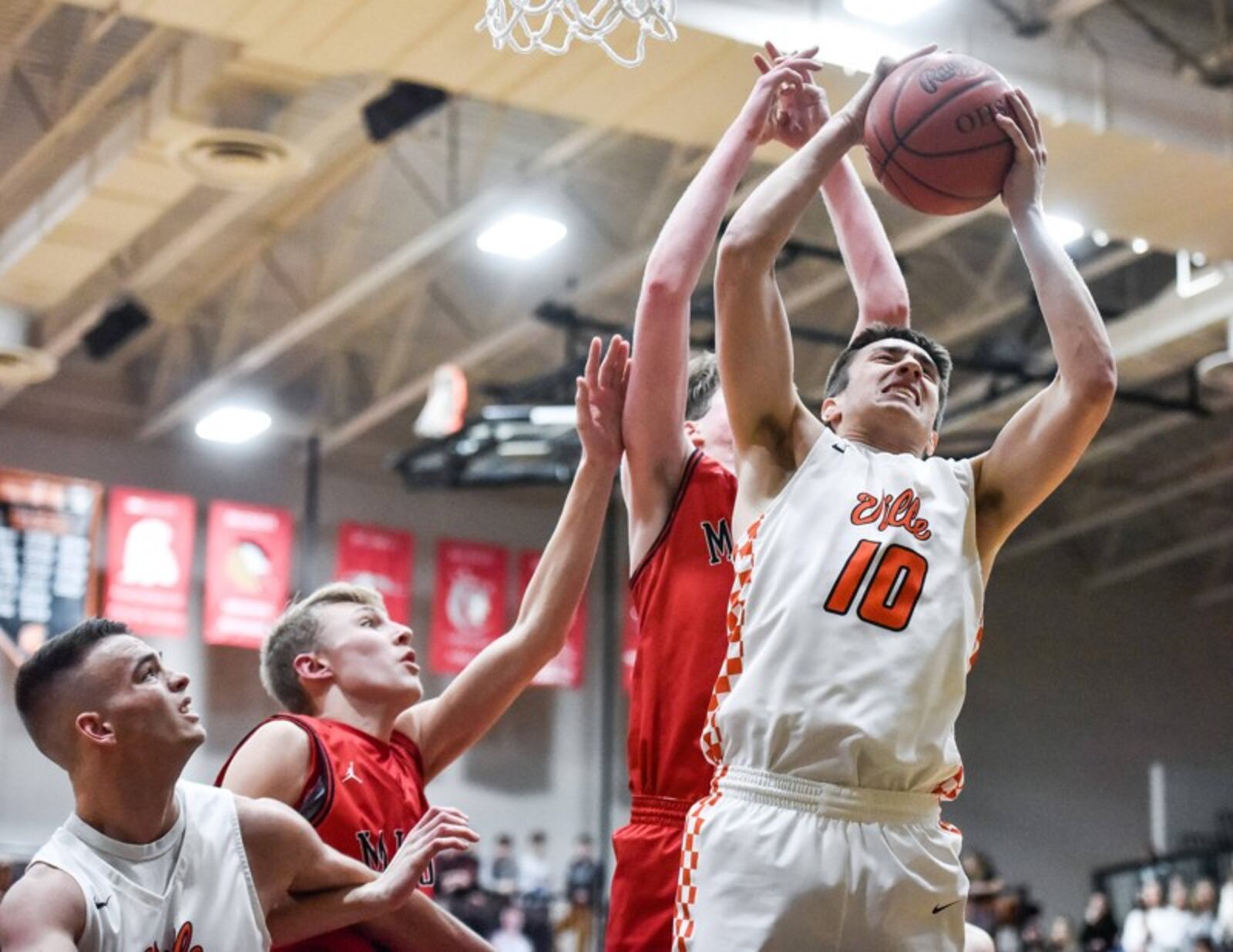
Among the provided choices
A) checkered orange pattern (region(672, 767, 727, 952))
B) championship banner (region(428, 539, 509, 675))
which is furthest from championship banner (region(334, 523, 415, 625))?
checkered orange pattern (region(672, 767, 727, 952))

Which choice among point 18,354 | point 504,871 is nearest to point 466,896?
point 504,871

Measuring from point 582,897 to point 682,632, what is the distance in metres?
15.0

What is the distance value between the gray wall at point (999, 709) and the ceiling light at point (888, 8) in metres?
11.8

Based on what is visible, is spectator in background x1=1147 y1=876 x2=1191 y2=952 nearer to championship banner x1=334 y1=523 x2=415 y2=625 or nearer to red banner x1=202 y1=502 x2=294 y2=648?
championship banner x1=334 y1=523 x2=415 y2=625

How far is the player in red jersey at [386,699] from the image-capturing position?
3781mm

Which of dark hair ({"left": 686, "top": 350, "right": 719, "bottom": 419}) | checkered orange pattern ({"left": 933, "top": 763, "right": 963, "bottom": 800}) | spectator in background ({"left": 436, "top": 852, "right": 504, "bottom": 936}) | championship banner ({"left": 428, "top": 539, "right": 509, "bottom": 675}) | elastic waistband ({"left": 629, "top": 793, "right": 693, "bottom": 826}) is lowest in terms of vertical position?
spectator in background ({"left": 436, "top": 852, "right": 504, "bottom": 936})

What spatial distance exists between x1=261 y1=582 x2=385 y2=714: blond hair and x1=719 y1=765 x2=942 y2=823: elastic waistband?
136 centimetres

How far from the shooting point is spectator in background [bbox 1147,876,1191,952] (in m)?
17.2

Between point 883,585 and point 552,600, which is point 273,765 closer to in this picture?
point 552,600

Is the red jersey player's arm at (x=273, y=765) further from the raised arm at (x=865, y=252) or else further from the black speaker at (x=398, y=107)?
the black speaker at (x=398, y=107)

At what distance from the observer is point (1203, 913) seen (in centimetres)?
1719

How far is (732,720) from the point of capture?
10.3ft

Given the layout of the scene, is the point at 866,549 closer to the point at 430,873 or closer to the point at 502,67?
the point at 430,873

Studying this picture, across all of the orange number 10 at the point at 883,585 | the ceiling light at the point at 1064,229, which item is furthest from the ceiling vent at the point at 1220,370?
the orange number 10 at the point at 883,585
